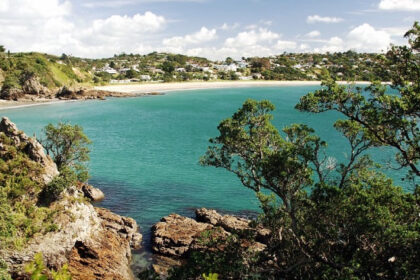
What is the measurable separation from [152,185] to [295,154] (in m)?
31.1

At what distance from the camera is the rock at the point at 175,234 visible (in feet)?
98.0

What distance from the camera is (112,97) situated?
153m

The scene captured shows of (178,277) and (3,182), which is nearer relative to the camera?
(178,277)

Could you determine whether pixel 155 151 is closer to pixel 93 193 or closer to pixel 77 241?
pixel 93 193

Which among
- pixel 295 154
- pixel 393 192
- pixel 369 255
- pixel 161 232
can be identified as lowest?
pixel 161 232

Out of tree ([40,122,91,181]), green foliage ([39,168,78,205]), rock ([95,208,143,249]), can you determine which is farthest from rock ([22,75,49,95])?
green foliage ([39,168,78,205])

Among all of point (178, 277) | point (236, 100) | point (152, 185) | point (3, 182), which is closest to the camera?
point (178, 277)

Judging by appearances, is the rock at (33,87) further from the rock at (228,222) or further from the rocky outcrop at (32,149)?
the rock at (228,222)

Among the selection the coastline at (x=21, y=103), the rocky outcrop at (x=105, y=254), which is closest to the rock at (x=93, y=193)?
the rocky outcrop at (x=105, y=254)

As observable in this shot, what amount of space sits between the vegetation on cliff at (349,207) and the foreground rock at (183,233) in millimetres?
8843

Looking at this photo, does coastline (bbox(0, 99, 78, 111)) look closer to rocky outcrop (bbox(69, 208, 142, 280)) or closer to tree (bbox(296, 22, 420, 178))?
rocky outcrop (bbox(69, 208, 142, 280))

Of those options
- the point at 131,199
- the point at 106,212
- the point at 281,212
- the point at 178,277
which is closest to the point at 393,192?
the point at 281,212

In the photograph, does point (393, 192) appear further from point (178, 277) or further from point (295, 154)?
point (178, 277)

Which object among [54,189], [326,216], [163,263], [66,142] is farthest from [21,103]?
[326,216]
